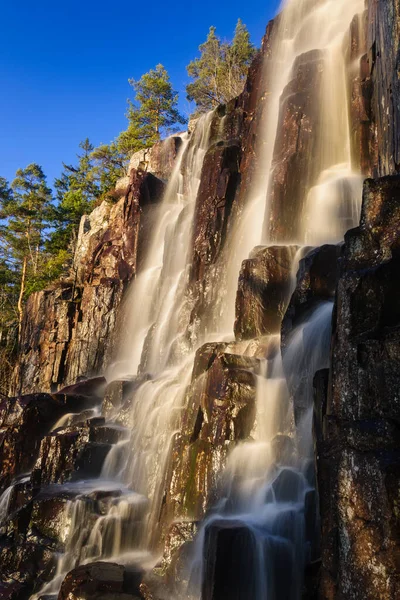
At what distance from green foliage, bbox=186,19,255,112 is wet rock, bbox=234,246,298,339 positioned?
1069 inches

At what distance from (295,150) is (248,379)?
951cm

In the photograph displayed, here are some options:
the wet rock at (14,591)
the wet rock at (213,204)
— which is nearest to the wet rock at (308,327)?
the wet rock at (14,591)

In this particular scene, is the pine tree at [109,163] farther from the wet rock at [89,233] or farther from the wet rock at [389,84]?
the wet rock at [389,84]

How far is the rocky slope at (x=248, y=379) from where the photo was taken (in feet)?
16.0

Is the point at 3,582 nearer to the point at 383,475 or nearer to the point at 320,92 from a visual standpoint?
the point at 383,475

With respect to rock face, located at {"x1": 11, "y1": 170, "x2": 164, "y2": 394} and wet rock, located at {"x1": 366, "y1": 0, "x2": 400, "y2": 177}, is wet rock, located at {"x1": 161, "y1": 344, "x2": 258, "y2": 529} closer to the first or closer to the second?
wet rock, located at {"x1": 366, "y1": 0, "x2": 400, "y2": 177}

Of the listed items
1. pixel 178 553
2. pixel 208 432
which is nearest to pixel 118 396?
pixel 208 432

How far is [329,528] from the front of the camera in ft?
16.3

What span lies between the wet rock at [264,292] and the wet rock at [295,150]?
2523mm

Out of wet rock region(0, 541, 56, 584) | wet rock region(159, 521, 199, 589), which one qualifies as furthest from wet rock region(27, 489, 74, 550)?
wet rock region(159, 521, 199, 589)

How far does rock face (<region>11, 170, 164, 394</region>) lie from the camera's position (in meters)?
24.6

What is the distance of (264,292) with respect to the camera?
12875 millimetres

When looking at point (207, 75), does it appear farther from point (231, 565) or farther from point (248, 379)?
point (231, 565)

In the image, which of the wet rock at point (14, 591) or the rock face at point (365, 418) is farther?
the wet rock at point (14, 591)
